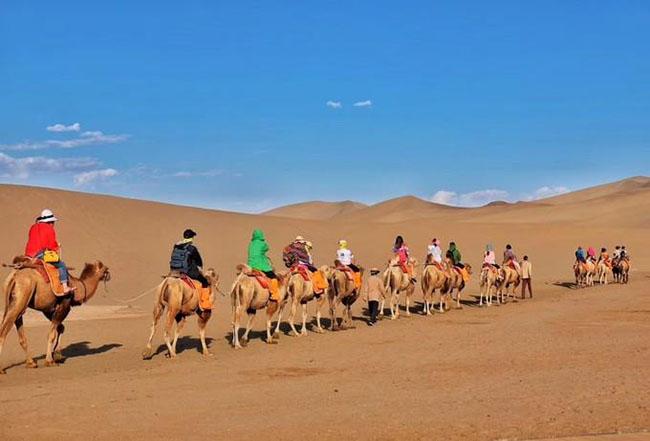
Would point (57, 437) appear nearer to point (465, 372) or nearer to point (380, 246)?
point (465, 372)

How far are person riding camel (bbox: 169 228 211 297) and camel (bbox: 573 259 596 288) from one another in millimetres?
26746

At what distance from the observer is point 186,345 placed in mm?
18609

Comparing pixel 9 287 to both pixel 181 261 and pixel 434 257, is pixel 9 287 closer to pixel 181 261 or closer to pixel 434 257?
pixel 181 261

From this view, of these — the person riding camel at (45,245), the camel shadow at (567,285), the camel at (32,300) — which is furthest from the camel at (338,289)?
the camel shadow at (567,285)

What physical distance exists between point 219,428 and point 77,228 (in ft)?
121

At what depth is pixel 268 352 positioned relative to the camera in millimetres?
16719

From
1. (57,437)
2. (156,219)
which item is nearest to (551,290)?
(156,219)

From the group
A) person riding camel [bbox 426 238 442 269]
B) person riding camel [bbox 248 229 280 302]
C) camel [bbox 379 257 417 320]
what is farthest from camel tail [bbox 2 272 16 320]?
person riding camel [bbox 426 238 442 269]

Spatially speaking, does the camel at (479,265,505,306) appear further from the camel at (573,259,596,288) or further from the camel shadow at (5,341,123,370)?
the camel shadow at (5,341,123,370)

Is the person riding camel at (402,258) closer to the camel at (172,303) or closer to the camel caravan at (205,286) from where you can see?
the camel caravan at (205,286)

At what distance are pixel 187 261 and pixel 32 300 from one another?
3.01m

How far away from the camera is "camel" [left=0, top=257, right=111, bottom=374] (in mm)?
14523

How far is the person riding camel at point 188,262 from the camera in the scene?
16.3 meters

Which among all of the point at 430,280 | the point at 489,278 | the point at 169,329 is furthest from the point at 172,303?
the point at 489,278
